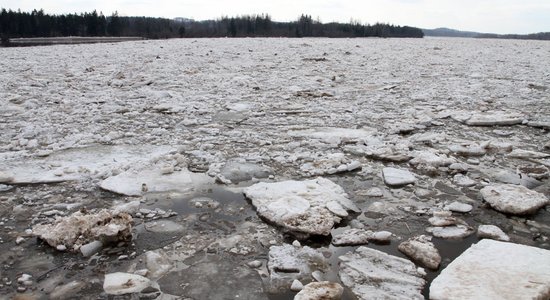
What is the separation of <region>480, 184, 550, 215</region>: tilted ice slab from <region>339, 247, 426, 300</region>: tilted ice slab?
92cm

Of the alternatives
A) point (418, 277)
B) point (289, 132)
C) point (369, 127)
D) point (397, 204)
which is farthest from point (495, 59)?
point (418, 277)

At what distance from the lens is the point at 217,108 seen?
17.3ft

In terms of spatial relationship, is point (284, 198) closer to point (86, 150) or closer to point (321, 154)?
point (321, 154)

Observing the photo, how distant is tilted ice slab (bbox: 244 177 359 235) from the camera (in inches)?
83.8

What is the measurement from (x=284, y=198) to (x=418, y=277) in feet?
3.19

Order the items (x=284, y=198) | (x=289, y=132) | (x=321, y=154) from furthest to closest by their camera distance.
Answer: (x=289, y=132) → (x=321, y=154) → (x=284, y=198)

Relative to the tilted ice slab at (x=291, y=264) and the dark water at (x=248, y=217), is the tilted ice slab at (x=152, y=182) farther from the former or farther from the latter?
the tilted ice slab at (x=291, y=264)

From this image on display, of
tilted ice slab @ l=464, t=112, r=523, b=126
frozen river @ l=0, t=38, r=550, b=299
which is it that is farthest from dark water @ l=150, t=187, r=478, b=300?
tilted ice slab @ l=464, t=112, r=523, b=126

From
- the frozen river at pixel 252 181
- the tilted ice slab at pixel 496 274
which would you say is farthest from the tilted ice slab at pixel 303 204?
the tilted ice slab at pixel 496 274

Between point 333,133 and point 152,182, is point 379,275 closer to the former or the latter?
point 152,182

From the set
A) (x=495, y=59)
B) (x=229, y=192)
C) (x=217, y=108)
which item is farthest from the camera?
(x=495, y=59)

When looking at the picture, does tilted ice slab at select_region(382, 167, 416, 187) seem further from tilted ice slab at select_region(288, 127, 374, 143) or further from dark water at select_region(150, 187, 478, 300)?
tilted ice slab at select_region(288, 127, 374, 143)

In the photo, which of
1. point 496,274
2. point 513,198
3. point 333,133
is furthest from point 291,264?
point 333,133

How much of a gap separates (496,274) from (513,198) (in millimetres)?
928
